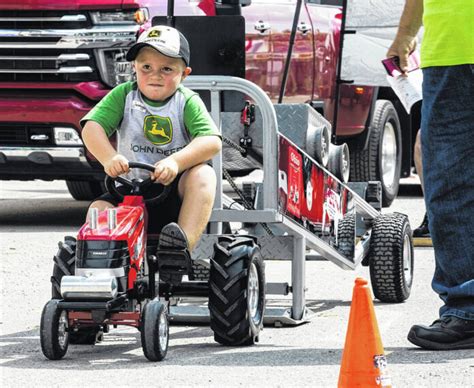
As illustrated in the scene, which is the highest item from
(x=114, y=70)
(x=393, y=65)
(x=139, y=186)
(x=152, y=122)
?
(x=393, y=65)

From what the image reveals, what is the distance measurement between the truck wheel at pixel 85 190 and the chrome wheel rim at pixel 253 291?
6.66 meters

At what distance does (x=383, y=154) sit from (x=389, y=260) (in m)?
6.16

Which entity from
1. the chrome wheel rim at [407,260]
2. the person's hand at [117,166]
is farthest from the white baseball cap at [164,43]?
the chrome wheel rim at [407,260]

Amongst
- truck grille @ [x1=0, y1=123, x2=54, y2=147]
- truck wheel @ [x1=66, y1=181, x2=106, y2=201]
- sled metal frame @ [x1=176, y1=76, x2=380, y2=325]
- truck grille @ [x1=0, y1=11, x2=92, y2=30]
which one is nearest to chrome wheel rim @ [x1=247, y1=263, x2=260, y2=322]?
sled metal frame @ [x1=176, y1=76, x2=380, y2=325]

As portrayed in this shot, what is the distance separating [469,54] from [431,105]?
0.28 metres

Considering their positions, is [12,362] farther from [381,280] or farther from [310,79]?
[310,79]

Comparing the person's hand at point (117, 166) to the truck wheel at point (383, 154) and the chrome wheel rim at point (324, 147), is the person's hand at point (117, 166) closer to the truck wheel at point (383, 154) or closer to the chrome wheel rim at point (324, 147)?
the chrome wheel rim at point (324, 147)

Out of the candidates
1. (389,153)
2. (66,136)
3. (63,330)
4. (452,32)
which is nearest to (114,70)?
(66,136)

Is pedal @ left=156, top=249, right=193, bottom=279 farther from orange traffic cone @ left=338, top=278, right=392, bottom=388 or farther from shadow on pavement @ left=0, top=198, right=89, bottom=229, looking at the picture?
shadow on pavement @ left=0, top=198, right=89, bottom=229

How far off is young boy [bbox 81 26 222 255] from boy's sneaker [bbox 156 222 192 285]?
0.24m

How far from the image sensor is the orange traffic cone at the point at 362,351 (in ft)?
18.2

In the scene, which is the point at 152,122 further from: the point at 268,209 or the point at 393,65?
the point at 393,65

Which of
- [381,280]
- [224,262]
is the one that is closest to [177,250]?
[224,262]

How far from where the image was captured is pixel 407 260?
8.75 m
